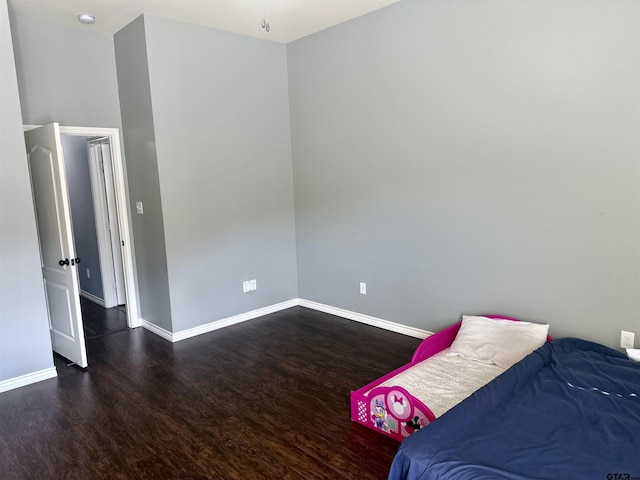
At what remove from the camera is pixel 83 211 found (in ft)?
18.6

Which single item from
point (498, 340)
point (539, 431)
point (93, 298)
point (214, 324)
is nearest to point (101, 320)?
point (93, 298)

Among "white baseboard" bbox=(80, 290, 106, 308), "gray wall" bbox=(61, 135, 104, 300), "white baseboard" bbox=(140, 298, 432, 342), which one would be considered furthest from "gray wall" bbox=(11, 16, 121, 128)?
"white baseboard" bbox=(80, 290, 106, 308)

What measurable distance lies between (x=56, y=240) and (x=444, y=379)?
3254mm

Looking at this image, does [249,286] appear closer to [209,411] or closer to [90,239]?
[209,411]

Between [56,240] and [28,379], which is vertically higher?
[56,240]

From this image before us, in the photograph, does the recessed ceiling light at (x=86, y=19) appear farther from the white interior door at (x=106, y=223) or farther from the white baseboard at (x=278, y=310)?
the white baseboard at (x=278, y=310)

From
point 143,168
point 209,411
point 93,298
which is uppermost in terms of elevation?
point 143,168

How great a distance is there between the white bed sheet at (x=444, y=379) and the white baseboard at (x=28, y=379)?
266 cm

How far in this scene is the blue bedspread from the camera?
1.65 m

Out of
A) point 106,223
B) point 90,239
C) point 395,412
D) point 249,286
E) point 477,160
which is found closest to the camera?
point 395,412

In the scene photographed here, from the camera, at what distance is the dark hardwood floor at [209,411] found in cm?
234

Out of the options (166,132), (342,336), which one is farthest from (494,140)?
(166,132)

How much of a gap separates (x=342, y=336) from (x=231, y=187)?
1898 mm

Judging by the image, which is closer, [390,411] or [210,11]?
[390,411]
